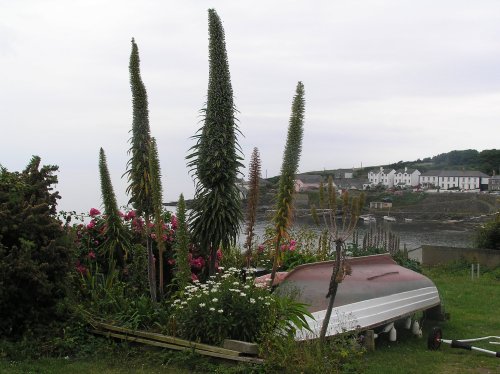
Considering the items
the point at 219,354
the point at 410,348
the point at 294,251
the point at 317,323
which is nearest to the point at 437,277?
the point at 294,251

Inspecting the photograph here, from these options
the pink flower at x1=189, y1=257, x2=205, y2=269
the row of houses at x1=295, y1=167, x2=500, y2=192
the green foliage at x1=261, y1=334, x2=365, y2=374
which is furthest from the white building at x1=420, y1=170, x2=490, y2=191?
the green foliage at x1=261, y1=334, x2=365, y2=374

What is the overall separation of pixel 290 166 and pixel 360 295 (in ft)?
7.72

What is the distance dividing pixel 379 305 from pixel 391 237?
9.75m

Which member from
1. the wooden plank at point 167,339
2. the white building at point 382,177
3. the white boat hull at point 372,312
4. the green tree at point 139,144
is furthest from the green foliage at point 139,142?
the white building at point 382,177

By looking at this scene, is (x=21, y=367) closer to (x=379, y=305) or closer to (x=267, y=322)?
(x=267, y=322)

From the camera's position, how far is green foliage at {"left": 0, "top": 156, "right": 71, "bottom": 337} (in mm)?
8016

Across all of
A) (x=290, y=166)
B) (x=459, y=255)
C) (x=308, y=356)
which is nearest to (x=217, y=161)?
(x=290, y=166)

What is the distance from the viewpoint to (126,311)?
28.7 feet

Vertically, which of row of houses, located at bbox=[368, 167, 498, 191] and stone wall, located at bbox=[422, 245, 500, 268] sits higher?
row of houses, located at bbox=[368, 167, 498, 191]

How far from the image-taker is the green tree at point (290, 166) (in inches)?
344

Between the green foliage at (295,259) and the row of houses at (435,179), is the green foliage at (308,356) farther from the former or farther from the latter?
the row of houses at (435,179)

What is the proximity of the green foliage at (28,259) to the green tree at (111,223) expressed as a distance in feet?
4.31

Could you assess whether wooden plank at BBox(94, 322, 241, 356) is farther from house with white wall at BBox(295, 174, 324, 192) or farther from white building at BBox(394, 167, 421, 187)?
white building at BBox(394, 167, 421, 187)

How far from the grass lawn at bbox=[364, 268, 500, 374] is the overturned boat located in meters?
0.43
